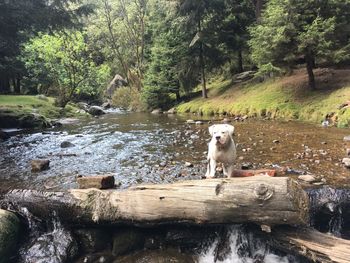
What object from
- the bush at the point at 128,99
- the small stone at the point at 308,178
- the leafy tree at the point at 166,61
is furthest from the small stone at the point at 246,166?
the bush at the point at 128,99

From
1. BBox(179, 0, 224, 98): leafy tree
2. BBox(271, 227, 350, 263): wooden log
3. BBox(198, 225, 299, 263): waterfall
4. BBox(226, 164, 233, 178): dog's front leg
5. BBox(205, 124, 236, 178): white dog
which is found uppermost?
BBox(179, 0, 224, 98): leafy tree

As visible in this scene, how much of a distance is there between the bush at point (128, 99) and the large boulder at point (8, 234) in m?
35.4

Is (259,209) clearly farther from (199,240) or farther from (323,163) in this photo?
(323,163)

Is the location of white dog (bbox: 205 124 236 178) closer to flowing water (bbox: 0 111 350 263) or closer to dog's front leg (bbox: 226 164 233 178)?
dog's front leg (bbox: 226 164 233 178)

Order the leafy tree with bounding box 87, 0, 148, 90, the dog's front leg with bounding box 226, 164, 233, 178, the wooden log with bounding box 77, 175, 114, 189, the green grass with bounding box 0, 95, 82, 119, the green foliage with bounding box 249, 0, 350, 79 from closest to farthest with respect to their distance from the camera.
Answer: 1. the dog's front leg with bounding box 226, 164, 233, 178
2. the wooden log with bounding box 77, 175, 114, 189
3. the green foliage with bounding box 249, 0, 350, 79
4. the green grass with bounding box 0, 95, 82, 119
5. the leafy tree with bounding box 87, 0, 148, 90

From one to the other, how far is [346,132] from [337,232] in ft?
26.7

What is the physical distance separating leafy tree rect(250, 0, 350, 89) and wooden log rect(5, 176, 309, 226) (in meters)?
15.0

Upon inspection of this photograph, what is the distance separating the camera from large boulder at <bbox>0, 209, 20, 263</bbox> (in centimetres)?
634

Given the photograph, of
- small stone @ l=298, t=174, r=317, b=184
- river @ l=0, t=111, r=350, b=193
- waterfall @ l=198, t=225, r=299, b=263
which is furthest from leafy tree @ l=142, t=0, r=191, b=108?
waterfall @ l=198, t=225, r=299, b=263

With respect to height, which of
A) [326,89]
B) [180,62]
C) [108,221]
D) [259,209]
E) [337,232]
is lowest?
[337,232]

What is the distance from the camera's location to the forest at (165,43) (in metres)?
18.3

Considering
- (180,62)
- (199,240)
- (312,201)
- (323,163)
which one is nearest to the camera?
(199,240)

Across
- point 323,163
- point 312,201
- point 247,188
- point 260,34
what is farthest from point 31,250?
point 260,34

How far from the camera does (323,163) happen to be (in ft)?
32.5
